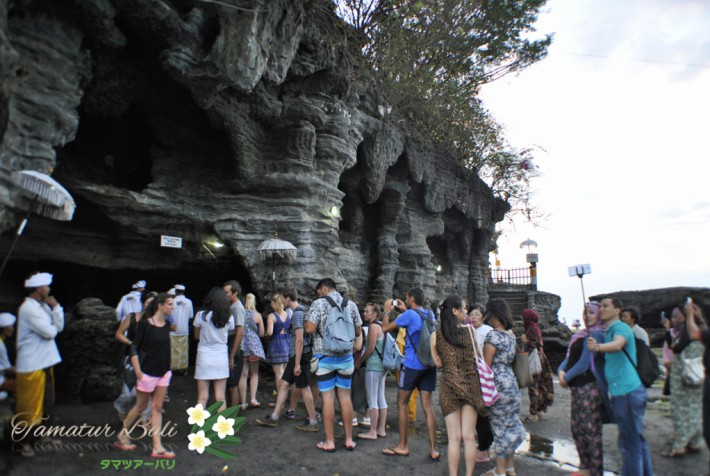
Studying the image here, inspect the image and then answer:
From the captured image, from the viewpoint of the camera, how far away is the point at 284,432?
5.87 meters

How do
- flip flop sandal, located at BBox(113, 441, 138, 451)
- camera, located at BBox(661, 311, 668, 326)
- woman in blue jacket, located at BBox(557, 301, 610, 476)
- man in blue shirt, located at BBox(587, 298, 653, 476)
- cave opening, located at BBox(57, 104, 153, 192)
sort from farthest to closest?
cave opening, located at BBox(57, 104, 153, 192)
camera, located at BBox(661, 311, 668, 326)
flip flop sandal, located at BBox(113, 441, 138, 451)
woman in blue jacket, located at BBox(557, 301, 610, 476)
man in blue shirt, located at BBox(587, 298, 653, 476)

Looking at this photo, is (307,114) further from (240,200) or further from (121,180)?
(121,180)

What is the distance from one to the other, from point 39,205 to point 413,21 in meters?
12.9

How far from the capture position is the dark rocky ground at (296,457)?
4.50 m

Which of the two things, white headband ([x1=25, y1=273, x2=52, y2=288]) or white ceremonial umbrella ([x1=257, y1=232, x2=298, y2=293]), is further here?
white ceremonial umbrella ([x1=257, y1=232, x2=298, y2=293])

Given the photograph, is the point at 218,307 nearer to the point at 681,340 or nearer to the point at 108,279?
the point at 681,340

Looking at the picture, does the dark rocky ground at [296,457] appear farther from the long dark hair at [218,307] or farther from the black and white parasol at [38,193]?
the black and white parasol at [38,193]

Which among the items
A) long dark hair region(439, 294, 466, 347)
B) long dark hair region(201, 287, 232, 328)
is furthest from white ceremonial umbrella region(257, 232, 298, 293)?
long dark hair region(439, 294, 466, 347)

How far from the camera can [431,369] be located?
5.02 meters

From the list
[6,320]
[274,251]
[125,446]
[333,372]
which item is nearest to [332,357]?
[333,372]

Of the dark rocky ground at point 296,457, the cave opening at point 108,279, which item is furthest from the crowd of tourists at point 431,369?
the cave opening at point 108,279

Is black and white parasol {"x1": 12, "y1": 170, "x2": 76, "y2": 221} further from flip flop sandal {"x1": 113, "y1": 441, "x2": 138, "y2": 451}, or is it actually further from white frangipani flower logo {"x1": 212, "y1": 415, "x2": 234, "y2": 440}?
white frangipani flower logo {"x1": 212, "y1": 415, "x2": 234, "y2": 440}

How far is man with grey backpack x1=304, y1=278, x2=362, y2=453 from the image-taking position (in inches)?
200

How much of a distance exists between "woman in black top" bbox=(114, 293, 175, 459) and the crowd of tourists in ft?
0.04
